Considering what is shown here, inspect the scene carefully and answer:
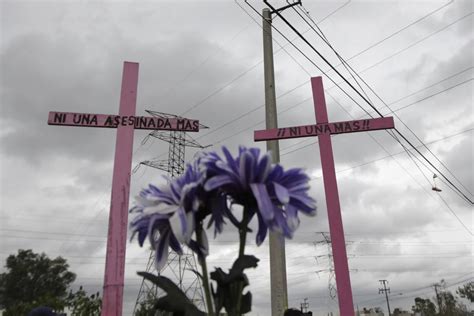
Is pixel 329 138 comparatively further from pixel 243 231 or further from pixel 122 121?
pixel 243 231

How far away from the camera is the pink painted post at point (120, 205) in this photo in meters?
3.61

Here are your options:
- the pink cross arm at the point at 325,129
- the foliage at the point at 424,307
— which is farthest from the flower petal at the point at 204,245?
the foliage at the point at 424,307

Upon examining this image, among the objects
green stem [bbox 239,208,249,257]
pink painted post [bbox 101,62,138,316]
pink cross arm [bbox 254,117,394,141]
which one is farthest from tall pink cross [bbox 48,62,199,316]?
green stem [bbox 239,208,249,257]

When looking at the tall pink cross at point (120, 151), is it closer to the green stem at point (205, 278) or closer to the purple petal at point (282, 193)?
the green stem at point (205, 278)

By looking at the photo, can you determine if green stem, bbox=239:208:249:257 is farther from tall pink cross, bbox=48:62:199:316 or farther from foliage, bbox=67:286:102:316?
foliage, bbox=67:286:102:316

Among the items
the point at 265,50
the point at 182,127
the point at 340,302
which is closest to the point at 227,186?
the point at 182,127

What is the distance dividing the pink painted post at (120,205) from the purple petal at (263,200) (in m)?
2.99

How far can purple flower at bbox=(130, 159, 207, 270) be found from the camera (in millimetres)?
1049

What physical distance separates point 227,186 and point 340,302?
13.3ft

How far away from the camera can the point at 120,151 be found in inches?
170

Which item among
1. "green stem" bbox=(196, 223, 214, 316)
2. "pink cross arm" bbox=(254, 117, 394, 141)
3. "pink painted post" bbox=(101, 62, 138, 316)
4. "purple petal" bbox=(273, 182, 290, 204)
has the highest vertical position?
"pink cross arm" bbox=(254, 117, 394, 141)

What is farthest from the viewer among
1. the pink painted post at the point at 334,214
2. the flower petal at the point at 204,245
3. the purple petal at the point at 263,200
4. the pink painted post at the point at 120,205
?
the pink painted post at the point at 334,214

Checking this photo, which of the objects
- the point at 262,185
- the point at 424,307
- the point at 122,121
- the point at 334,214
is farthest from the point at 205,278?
the point at 424,307

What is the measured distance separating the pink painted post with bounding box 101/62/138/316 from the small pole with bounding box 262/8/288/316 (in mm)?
1453
